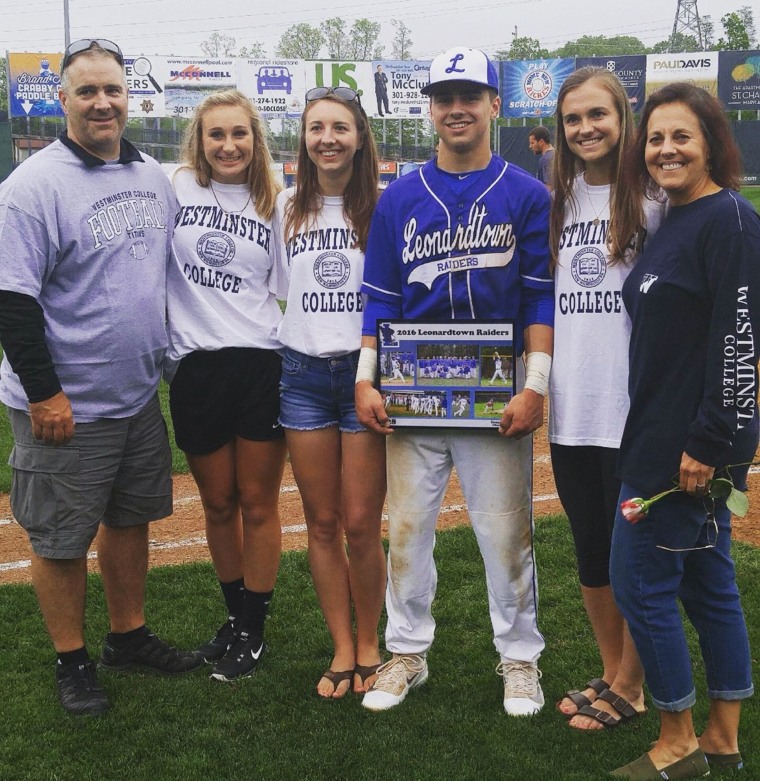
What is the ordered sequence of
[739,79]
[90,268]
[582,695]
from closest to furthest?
1. [90,268]
2. [582,695]
3. [739,79]

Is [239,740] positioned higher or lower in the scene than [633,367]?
lower

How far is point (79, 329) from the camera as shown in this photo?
3.58m

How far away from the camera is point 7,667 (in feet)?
13.5

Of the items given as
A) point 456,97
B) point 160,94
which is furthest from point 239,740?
point 160,94

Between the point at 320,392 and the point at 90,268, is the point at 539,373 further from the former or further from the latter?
the point at 90,268

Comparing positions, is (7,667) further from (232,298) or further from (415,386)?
(415,386)

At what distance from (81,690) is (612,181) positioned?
273cm

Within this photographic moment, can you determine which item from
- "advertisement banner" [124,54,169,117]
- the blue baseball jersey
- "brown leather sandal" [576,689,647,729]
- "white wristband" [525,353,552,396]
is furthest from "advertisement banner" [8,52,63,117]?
"brown leather sandal" [576,689,647,729]

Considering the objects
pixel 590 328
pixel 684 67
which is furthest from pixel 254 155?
pixel 684 67

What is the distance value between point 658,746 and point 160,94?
40694 millimetres

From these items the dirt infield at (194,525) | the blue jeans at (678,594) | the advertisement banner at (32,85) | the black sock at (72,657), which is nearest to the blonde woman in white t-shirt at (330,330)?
the black sock at (72,657)

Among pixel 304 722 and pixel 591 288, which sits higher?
pixel 591 288

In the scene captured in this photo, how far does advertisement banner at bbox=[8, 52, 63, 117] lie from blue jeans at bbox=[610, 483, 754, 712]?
1608 inches

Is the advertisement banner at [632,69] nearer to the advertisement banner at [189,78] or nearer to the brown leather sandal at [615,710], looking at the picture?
the advertisement banner at [189,78]
